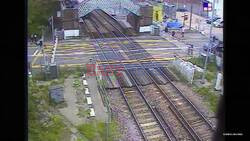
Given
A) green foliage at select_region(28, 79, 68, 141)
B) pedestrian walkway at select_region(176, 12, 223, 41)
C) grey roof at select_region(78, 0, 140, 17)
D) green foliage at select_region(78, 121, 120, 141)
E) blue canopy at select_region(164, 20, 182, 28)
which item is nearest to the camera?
green foliage at select_region(28, 79, 68, 141)

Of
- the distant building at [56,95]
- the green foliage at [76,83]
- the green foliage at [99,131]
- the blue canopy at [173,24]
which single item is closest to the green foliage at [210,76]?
the green foliage at [76,83]

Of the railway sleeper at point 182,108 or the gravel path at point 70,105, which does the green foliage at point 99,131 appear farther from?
the railway sleeper at point 182,108

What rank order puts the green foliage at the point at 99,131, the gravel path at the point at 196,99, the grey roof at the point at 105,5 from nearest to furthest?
1. the green foliage at the point at 99,131
2. the gravel path at the point at 196,99
3. the grey roof at the point at 105,5

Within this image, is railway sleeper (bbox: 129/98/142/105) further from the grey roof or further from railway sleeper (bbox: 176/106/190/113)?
the grey roof

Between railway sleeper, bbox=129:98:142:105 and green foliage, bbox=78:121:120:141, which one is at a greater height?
railway sleeper, bbox=129:98:142:105

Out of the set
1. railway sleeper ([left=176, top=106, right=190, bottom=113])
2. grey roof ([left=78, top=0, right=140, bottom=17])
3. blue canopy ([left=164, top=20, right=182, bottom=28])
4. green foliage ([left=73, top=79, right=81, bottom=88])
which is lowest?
railway sleeper ([left=176, top=106, right=190, bottom=113])

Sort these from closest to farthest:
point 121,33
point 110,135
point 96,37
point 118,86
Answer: point 110,135 < point 118,86 < point 96,37 < point 121,33

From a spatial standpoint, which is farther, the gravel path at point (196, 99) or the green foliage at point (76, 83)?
the green foliage at point (76, 83)

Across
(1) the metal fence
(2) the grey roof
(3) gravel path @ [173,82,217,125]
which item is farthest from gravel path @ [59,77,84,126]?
(2) the grey roof
